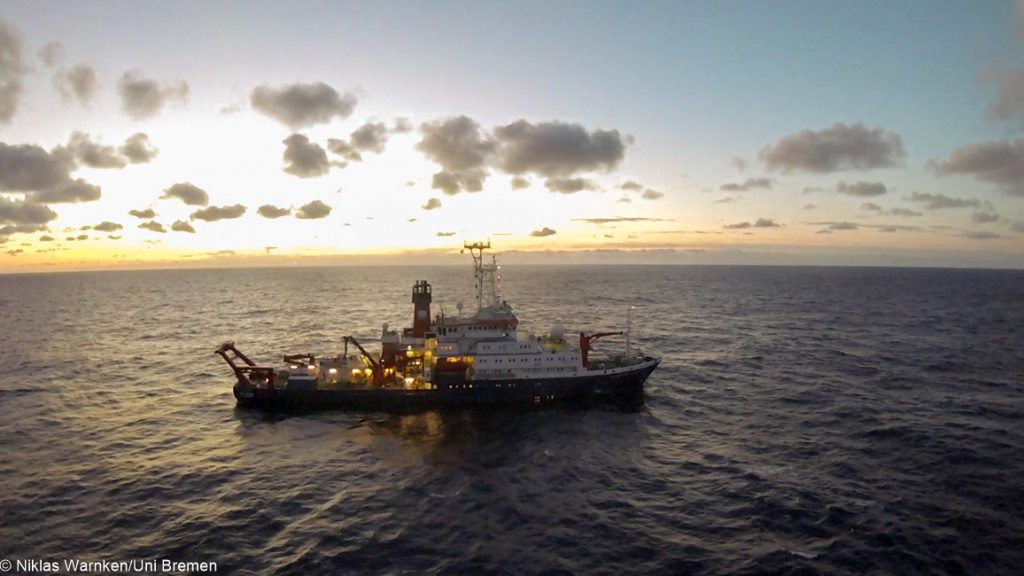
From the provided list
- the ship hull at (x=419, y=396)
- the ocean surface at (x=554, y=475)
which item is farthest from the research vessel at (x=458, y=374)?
the ocean surface at (x=554, y=475)

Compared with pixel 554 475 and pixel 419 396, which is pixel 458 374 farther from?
pixel 554 475

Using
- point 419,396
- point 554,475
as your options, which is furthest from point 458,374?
point 554,475

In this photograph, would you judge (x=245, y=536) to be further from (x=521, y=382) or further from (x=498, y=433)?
(x=521, y=382)

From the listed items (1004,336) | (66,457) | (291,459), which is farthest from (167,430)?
(1004,336)

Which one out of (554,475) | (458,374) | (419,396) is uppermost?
(458,374)

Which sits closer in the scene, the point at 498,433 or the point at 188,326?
the point at 498,433

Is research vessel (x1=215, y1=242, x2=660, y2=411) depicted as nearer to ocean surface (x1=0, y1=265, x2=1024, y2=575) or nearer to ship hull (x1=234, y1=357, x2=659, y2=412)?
ship hull (x1=234, y1=357, x2=659, y2=412)
